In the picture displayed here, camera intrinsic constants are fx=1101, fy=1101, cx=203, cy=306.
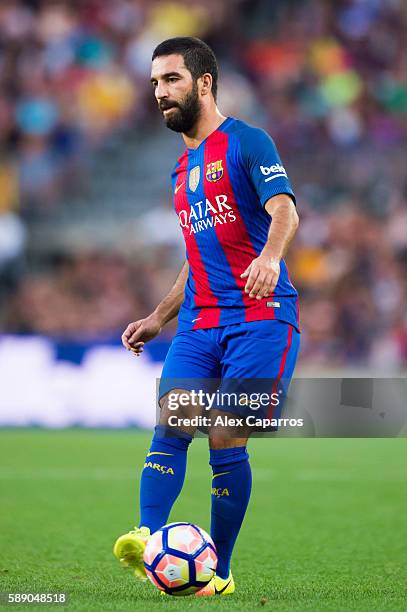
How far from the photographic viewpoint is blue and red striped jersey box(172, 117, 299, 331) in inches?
161

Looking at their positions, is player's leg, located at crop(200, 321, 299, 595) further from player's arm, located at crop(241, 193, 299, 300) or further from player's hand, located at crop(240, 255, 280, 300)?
player's hand, located at crop(240, 255, 280, 300)

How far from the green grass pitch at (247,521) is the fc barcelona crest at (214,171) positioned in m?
1.54

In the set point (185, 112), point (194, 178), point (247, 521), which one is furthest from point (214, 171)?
point (247, 521)

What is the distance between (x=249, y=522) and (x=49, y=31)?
1074 cm

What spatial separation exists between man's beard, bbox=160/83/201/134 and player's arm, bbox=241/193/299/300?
546 mm

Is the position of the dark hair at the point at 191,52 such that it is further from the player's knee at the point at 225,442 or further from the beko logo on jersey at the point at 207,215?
A: the player's knee at the point at 225,442

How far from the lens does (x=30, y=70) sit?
15.1 meters

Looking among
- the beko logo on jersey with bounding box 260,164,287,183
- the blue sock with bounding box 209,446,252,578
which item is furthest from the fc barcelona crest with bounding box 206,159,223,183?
the blue sock with bounding box 209,446,252,578

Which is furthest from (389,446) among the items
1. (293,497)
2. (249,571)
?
(249,571)

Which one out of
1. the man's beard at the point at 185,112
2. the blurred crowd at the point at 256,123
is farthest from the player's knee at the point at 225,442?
the blurred crowd at the point at 256,123

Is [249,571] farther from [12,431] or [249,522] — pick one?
[12,431]

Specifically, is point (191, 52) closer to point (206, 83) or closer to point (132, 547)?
point (206, 83)

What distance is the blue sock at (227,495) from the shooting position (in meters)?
4.02

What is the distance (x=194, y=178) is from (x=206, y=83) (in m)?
0.37
